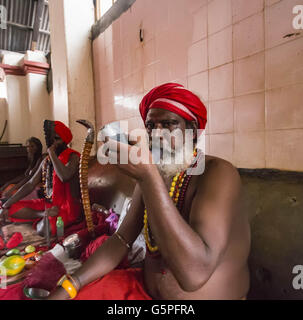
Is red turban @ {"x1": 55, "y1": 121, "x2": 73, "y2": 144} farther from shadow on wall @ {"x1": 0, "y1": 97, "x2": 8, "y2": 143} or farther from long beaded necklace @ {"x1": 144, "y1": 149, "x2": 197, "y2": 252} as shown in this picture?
shadow on wall @ {"x1": 0, "y1": 97, "x2": 8, "y2": 143}

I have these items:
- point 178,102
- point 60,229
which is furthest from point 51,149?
point 178,102

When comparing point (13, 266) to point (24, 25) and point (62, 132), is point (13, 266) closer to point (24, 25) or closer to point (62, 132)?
point (62, 132)

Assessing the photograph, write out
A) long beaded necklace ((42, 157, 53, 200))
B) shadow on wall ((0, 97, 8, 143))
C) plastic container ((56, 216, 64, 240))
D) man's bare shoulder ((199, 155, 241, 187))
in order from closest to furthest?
man's bare shoulder ((199, 155, 241, 187)) < plastic container ((56, 216, 64, 240)) < long beaded necklace ((42, 157, 53, 200)) < shadow on wall ((0, 97, 8, 143))

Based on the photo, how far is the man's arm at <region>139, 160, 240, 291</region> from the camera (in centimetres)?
72

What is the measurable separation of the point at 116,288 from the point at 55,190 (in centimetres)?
179

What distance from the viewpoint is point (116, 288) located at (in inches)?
42.9

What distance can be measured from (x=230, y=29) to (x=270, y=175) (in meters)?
1.04

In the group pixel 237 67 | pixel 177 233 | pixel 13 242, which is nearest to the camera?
pixel 177 233

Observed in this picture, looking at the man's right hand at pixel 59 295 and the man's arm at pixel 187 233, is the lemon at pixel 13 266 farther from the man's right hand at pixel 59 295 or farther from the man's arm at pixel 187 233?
the man's arm at pixel 187 233

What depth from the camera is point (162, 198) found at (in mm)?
745

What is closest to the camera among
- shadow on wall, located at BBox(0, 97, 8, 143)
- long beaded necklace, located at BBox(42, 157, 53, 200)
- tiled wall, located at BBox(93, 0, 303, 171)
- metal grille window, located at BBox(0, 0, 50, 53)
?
tiled wall, located at BBox(93, 0, 303, 171)

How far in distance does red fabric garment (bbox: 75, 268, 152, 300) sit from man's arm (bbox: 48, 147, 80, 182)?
1525mm

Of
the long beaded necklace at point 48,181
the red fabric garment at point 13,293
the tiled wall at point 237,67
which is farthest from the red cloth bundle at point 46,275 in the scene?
the long beaded necklace at point 48,181

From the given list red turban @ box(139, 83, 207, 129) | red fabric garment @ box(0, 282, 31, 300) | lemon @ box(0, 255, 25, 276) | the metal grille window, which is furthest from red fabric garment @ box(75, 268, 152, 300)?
the metal grille window
